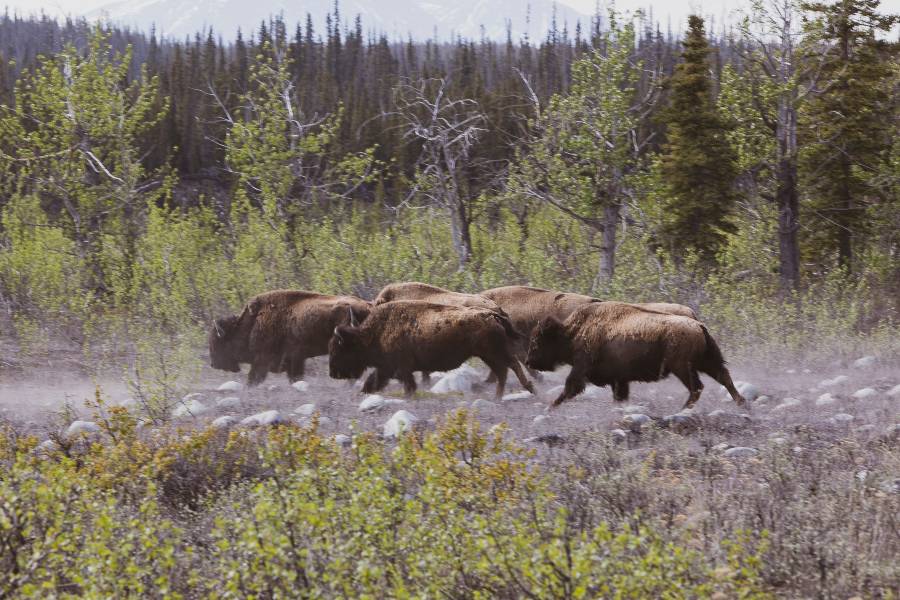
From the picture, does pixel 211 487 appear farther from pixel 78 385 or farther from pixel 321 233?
pixel 321 233

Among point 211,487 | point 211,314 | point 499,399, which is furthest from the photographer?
point 211,314

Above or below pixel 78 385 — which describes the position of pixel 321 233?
above

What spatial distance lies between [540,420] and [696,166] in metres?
19.9

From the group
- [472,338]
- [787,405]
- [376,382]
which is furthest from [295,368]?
[787,405]

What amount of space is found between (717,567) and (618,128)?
59.0 ft

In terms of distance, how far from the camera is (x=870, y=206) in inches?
1078

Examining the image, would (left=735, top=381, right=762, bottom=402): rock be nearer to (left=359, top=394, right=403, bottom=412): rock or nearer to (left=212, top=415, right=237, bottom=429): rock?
(left=359, top=394, right=403, bottom=412): rock

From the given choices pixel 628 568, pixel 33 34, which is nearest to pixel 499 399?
pixel 628 568

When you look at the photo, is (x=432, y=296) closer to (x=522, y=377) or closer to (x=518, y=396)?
(x=522, y=377)

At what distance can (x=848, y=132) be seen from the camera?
27.6 meters

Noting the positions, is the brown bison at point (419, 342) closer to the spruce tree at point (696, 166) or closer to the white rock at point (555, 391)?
the white rock at point (555, 391)

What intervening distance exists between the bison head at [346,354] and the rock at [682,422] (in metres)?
4.83

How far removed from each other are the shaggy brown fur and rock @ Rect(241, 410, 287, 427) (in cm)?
334

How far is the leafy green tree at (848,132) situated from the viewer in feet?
90.2
